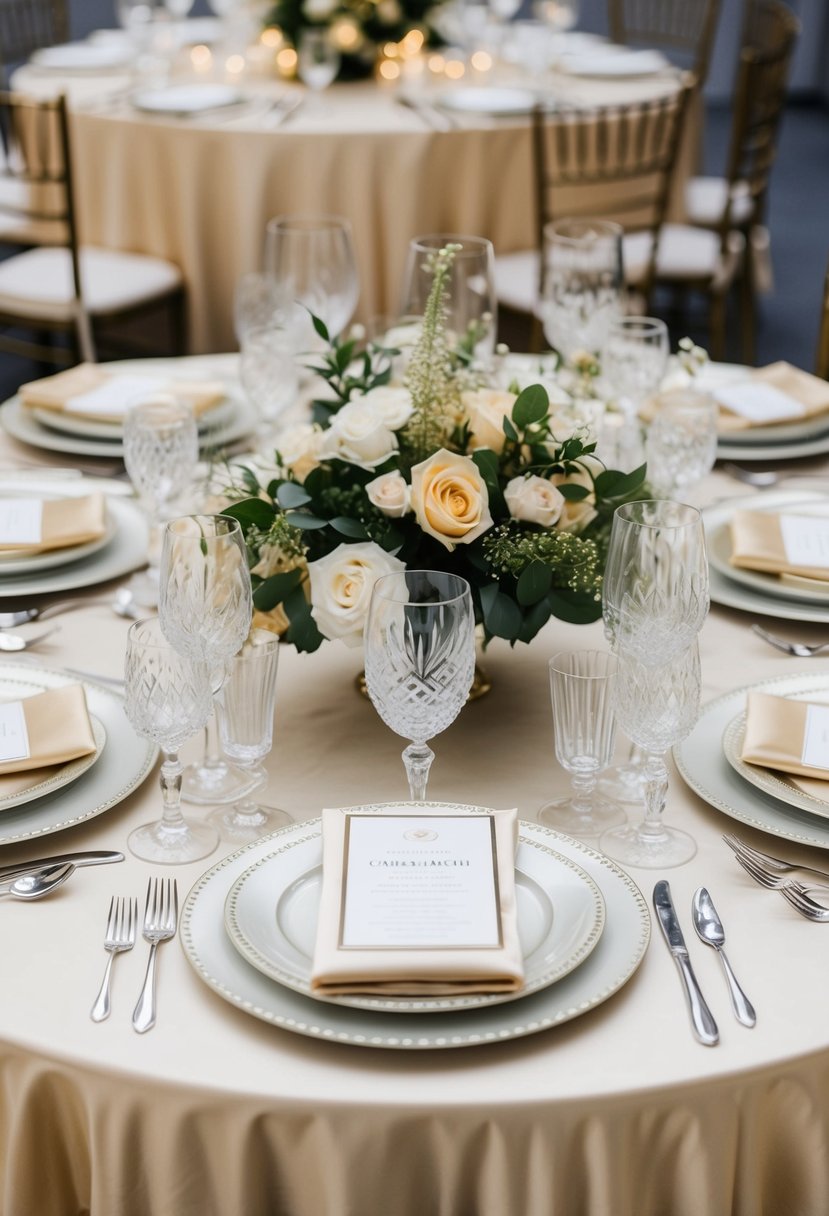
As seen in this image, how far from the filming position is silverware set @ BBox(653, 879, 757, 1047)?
1026 millimetres

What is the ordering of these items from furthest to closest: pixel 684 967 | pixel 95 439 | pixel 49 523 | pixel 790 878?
pixel 95 439, pixel 49 523, pixel 790 878, pixel 684 967

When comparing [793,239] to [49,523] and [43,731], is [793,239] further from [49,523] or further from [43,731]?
[43,731]

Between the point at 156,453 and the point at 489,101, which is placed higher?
the point at 156,453

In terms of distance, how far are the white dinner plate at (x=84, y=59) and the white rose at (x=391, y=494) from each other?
13.1 ft

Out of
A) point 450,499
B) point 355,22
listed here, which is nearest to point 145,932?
point 450,499

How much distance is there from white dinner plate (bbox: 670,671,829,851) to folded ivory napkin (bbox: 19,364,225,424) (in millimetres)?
1070

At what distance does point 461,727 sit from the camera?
4.81 ft

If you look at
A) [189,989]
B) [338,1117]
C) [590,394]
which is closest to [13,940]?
[189,989]

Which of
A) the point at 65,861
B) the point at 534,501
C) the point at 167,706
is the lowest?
the point at 65,861

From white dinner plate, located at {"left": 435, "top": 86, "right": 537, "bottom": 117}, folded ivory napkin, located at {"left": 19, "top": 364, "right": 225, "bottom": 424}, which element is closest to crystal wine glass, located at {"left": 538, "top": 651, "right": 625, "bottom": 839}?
folded ivory napkin, located at {"left": 19, "top": 364, "right": 225, "bottom": 424}

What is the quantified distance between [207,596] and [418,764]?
0.24 metres

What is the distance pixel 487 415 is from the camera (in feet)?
4.71

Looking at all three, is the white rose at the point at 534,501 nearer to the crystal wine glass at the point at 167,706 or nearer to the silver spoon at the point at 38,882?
the crystal wine glass at the point at 167,706

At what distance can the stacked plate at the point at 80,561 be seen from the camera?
176 centimetres
